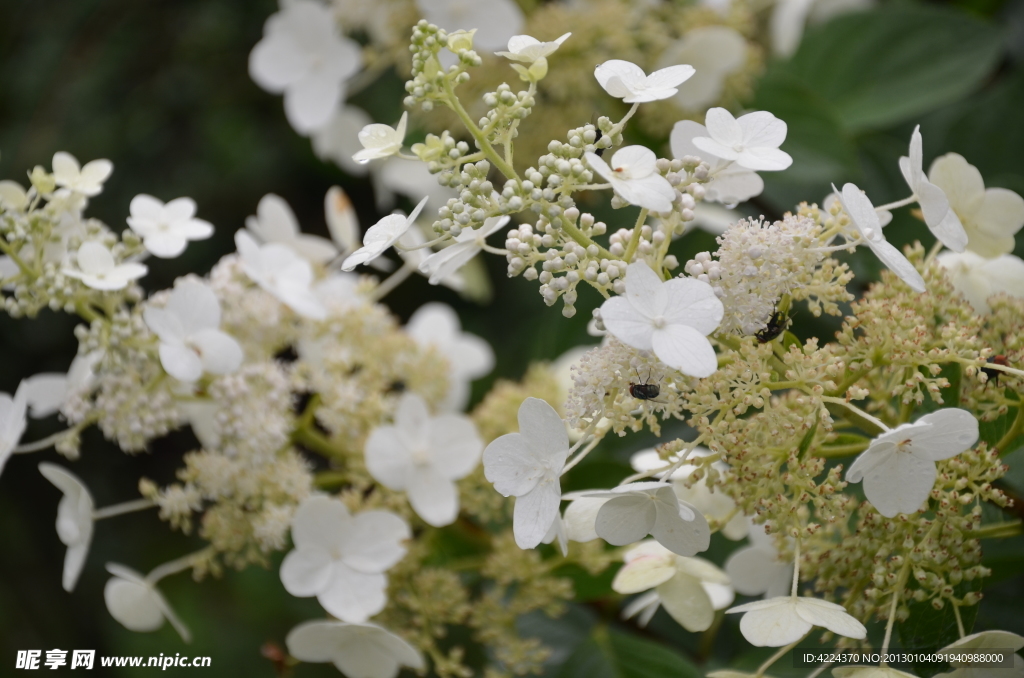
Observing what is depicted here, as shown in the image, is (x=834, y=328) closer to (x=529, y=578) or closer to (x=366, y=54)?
(x=529, y=578)

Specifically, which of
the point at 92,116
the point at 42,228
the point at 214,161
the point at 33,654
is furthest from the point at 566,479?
the point at 92,116

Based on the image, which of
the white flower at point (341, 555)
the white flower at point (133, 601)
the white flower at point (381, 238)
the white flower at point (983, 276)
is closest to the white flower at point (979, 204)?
the white flower at point (983, 276)

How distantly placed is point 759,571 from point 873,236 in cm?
32

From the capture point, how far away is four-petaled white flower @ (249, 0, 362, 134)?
1102 mm

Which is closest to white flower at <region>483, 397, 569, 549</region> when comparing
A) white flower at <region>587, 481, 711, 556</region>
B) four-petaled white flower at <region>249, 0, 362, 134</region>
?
white flower at <region>587, 481, 711, 556</region>

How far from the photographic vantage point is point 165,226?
27.0 inches

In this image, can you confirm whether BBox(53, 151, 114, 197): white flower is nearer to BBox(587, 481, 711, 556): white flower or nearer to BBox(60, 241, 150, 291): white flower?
BBox(60, 241, 150, 291): white flower

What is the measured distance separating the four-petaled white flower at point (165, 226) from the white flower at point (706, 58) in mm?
602

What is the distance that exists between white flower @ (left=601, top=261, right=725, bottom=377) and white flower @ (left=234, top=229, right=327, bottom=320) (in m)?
0.38

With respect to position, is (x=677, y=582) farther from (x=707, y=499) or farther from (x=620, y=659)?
(x=620, y=659)

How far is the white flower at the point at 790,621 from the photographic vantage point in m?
0.48

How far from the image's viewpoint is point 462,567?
0.84 metres

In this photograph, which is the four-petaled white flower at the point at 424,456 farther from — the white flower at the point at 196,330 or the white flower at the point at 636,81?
the white flower at the point at 636,81

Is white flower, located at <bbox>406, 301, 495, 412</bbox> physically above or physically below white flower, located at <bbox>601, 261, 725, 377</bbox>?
below
